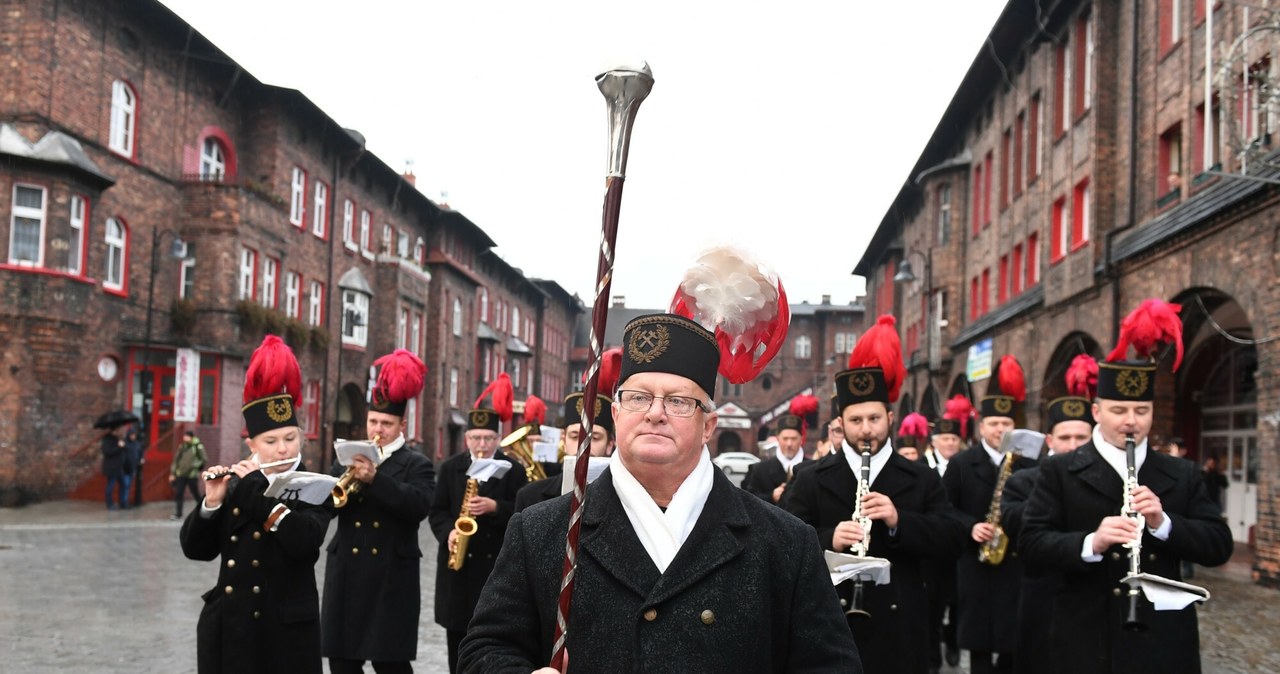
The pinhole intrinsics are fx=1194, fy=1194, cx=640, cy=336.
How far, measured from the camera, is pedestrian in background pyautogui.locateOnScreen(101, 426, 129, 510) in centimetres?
2500

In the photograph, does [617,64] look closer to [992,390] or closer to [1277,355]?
[992,390]

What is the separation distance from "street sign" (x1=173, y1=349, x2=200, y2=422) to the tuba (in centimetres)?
2195

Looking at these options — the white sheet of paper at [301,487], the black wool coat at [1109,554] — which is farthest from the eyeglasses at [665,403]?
the black wool coat at [1109,554]

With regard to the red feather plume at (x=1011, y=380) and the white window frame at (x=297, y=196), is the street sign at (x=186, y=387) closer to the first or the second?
the white window frame at (x=297, y=196)

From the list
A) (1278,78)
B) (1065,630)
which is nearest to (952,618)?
(1065,630)

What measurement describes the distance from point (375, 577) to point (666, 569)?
4.58 metres

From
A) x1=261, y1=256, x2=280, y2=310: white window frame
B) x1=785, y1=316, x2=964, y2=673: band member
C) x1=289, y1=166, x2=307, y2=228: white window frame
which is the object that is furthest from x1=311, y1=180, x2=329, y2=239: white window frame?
x1=785, y1=316, x2=964, y2=673: band member

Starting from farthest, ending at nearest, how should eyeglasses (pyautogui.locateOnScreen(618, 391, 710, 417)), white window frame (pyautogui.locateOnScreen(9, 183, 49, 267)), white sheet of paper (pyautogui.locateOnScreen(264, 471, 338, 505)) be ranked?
1. white window frame (pyautogui.locateOnScreen(9, 183, 49, 267))
2. white sheet of paper (pyautogui.locateOnScreen(264, 471, 338, 505))
3. eyeglasses (pyautogui.locateOnScreen(618, 391, 710, 417))

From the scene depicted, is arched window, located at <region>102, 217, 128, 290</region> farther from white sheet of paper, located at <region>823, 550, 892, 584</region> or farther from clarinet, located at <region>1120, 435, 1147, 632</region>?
clarinet, located at <region>1120, 435, 1147, 632</region>

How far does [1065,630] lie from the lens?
5.89 metres

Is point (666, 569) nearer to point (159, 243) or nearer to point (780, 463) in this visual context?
point (780, 463)

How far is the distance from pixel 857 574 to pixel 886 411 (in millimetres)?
1075

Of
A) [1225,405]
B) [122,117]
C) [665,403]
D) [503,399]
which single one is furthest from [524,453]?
[122,117]

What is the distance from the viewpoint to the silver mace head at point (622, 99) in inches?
128
